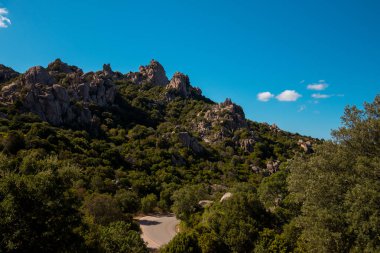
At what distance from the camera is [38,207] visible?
1566 cm

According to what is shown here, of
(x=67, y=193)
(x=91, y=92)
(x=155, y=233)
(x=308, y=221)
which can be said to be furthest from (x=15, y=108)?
(x=308, y=221)

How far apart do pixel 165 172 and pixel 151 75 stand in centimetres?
9380

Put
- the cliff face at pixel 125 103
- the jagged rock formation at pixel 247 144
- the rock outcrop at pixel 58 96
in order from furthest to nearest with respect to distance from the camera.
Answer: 1. the jagged rock formation at pixel 247 144
2. the cliff face at pixel 125 103
3. the rock outcrop at pixel 58 96

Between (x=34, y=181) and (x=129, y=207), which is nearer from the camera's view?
(x=34, y=181)

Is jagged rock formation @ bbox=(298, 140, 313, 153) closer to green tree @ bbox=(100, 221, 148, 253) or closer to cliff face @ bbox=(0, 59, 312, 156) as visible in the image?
cliff face @ bbox=(0, 59, 312, 156)

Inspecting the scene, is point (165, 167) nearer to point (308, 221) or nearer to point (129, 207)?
point (129, 207)

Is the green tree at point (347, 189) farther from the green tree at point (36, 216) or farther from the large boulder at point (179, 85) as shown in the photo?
the large boulder at point (179, 85)

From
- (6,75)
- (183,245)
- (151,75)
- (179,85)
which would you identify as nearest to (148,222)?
(183,245)

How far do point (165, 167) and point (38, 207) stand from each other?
61213 millimetres

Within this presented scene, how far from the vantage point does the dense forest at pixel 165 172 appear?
16.4 metres

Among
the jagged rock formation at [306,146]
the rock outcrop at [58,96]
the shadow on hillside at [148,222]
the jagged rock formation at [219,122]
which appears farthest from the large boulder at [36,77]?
the jagged rock formation at [306,146]

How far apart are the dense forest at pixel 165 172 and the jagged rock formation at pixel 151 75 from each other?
39.8 inches

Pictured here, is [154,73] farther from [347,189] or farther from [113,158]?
[347,189]

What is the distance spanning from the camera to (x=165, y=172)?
2906 inches
